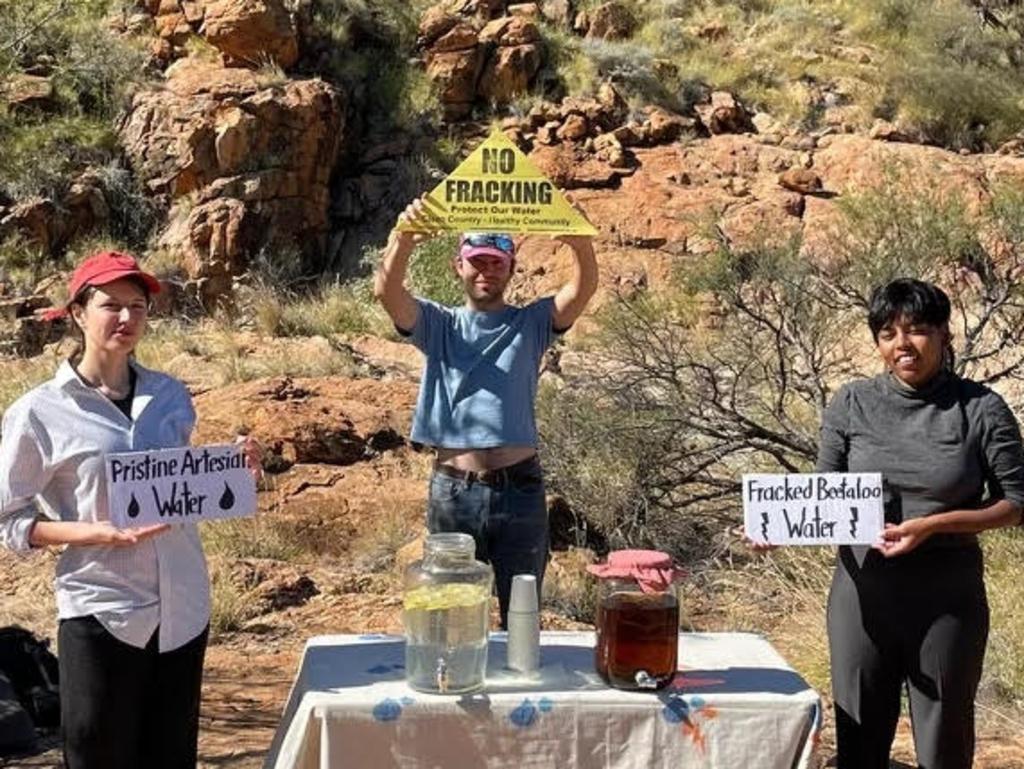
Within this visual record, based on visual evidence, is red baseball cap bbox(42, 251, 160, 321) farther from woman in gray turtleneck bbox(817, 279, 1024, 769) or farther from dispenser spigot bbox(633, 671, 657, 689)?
woman in gray turtleneck bbox(817, 279, 1024, 769)

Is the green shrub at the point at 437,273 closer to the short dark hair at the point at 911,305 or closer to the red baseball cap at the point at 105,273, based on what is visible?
the short dark hair at the point at 911,305

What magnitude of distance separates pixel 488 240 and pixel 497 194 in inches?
7.3

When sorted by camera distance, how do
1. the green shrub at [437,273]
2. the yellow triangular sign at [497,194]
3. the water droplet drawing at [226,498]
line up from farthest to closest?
the green shrub at [437,273] → the yellow triangular sign at [497,194] → the water droplet drawing at [226,498]

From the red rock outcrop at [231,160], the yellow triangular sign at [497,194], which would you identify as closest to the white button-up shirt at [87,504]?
the yellow triangular sign at [497,194]

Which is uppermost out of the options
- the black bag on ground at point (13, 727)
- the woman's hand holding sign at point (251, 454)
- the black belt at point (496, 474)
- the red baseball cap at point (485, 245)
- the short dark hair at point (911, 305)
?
the red baseball cap at point (485, 245)

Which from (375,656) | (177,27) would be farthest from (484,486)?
(177,27)

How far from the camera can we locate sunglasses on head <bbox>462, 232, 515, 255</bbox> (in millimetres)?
3672

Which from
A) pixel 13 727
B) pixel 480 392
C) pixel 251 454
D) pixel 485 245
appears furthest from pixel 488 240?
pixel 13 727

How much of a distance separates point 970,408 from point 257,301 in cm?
1206

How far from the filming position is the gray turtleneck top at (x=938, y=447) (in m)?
3.01

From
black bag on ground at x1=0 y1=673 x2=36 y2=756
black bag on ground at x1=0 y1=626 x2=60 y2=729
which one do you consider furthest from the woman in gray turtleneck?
black bag on ground at x1=0 y1=626 x2=60 y2=729

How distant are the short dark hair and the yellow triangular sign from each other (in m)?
1.01

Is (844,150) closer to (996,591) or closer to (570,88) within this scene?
(570,88)

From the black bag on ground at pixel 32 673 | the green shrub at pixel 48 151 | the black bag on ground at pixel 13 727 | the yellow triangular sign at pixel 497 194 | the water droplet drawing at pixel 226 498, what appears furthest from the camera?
the green shrub at pixel 48 151
